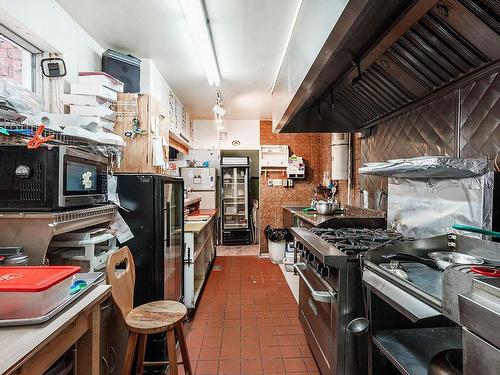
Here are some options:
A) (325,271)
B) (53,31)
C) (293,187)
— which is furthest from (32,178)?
(293,187)

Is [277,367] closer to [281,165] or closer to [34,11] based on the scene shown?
[34,11]

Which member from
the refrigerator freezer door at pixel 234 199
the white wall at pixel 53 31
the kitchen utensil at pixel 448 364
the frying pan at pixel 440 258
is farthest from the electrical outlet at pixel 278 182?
the kitchen utensil at pixel 448 364

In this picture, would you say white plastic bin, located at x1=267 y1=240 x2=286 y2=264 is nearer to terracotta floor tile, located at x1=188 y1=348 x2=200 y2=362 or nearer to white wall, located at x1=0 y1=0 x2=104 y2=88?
terracotta floor tile, located at x1=188 y1=348 x2=200 y2=362

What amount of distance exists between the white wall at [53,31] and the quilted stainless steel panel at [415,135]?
2748mm

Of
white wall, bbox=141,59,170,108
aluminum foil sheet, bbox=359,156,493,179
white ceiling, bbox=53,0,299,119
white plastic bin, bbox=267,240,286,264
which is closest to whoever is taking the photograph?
aluminum foil sheet, bbox=359,156,493,179

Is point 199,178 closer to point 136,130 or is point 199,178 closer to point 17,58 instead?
point 136,130

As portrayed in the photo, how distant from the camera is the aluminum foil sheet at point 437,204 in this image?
4.78 feet

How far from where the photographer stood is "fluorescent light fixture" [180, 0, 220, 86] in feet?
6.45

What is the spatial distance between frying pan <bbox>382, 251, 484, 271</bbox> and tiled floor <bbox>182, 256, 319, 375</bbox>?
4.30ft

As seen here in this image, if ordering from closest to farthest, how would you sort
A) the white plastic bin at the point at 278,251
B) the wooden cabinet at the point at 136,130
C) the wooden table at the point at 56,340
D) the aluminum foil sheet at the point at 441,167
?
the wooden table at the point at 56,340 < the aluminum foil sheet at the point at 441,167 < the wooden cabinet at the point at 136,130 < the white plastic bin at the point at 278,251

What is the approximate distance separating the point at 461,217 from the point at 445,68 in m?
0.86

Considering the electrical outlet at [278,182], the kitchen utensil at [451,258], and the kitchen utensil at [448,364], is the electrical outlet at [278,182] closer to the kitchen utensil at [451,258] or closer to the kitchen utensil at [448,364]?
the kitchen utensil at [451,258]

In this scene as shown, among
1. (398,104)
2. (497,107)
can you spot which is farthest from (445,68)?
(398,104)

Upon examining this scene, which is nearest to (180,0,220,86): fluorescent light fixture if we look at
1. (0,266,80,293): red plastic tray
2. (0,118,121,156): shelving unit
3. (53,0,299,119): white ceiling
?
(53,0,299,119): white ceiling
